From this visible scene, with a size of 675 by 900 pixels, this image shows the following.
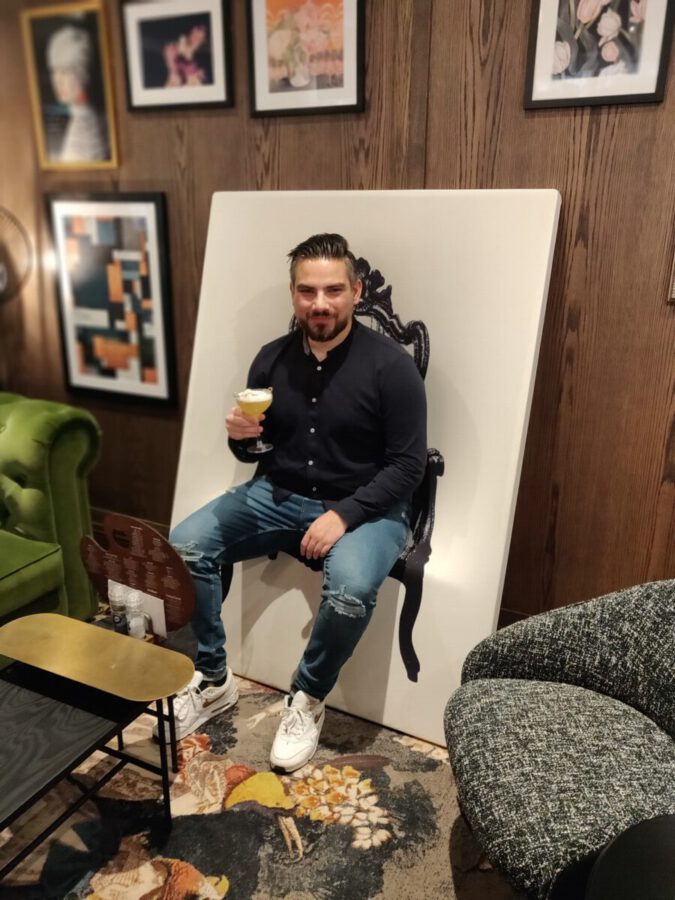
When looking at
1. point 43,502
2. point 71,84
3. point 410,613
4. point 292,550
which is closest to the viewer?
point 410,613

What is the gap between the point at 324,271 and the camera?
1892mm

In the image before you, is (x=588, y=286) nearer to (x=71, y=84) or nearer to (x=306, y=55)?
(x=306, y=55)

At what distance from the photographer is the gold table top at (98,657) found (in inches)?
61.1

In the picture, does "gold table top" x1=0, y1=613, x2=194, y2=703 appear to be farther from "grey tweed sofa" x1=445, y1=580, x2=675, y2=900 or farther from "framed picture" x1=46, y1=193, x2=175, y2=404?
"framed picture" x1=46, y1=193, x2=175, y2=404

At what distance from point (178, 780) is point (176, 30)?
7.92 ft

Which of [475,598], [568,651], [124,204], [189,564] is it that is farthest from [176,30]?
[568,651]

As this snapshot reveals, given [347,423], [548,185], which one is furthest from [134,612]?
[548,185]

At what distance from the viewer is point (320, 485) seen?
2039mm

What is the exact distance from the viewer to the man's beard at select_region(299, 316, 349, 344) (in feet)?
6.38

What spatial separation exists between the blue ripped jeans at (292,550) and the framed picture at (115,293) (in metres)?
0.95

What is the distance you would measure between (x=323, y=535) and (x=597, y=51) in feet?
4.96

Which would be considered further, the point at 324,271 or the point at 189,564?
the point at 189,564

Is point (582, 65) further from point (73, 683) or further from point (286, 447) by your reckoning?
point (73, 683)

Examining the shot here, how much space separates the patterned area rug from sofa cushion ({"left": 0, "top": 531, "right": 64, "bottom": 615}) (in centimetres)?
51
